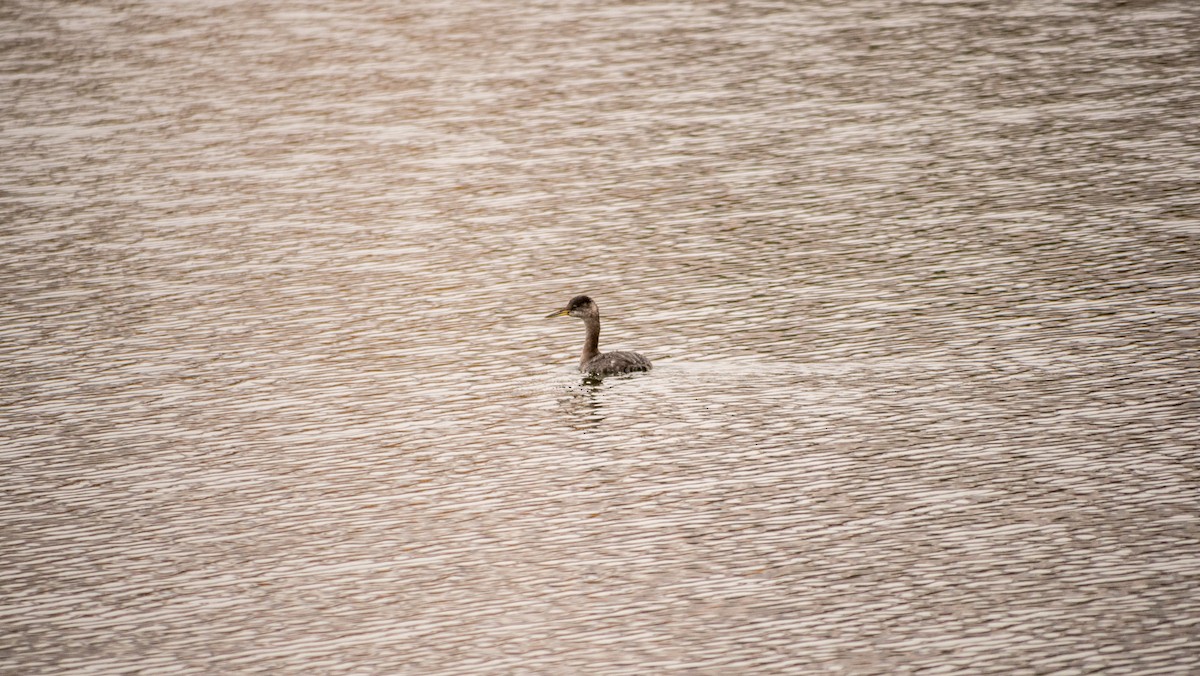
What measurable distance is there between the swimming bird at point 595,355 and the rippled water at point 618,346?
8.7 inches

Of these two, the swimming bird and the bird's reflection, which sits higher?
the swimming bird

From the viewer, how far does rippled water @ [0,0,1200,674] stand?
16.3 metres

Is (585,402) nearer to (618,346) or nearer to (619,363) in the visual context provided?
(619,363)

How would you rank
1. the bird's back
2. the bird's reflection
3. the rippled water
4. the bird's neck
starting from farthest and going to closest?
the bird's neck → the bird's back → the bird's reflection → the rippled water

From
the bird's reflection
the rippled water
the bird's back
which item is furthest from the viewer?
the bird's back

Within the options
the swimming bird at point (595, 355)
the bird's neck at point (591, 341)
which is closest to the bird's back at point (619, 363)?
the swimming bird at point (595, 355)

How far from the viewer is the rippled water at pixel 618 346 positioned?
16266mm

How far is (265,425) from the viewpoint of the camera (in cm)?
2253

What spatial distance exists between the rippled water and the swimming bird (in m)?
0.22

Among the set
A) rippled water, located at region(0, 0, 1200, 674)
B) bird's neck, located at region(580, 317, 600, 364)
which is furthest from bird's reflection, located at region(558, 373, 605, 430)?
bird's neck, located at region(580, 317, 600, 364)

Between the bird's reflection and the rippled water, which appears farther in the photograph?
the bird's reflection

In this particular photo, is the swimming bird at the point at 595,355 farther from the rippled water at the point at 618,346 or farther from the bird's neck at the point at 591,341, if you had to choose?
the rippled water at the point at 618,346

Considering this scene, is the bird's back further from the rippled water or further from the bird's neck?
the bird's neck

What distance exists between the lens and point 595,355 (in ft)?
80.2
